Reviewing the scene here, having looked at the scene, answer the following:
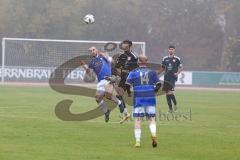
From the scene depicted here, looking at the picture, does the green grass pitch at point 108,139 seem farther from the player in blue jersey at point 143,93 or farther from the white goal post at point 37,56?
the white goal post at point 37,56

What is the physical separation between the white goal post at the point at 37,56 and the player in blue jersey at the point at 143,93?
37.7 meters

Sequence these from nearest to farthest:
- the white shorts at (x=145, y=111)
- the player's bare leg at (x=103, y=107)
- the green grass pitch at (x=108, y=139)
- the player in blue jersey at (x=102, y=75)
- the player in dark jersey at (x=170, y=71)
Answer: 1. the green grass pitch at (x=108, y=139)
2. the white shorts at (x=145, y=111)
3. the player's bare leg at (x=103, y=107)
4. the player in blue jersey at (x=102, y=75)
5. the player in dark jersey at (x=170, y=71)

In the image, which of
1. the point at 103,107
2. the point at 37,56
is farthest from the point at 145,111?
the point at 37,56

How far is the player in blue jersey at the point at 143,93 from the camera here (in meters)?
14.4

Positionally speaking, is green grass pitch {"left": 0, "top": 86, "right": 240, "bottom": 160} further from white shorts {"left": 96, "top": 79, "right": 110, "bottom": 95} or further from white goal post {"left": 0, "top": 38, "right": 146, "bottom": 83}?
white goal post {"left": 0, "top": 38, "right": 146, "bottom": 83}

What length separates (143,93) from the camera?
47.3 ft

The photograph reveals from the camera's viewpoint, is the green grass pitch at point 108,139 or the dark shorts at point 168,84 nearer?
the green grass pitch at point 108,139

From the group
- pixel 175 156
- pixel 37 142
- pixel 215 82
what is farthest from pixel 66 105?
pixel 215 82

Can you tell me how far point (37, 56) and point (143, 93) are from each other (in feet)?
133

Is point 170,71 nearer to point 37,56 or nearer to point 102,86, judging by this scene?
point 102,86

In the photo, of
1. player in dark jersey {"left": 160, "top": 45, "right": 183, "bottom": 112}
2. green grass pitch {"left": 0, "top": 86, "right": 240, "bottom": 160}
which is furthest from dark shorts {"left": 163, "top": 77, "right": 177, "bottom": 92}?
green grass pitch {"left": 0, "top": 86, "right": 240, "bottom": 160}

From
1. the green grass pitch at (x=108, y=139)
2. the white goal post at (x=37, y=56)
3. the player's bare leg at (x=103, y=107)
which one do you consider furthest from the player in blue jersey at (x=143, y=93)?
the white goal post at (x=37, y=56)

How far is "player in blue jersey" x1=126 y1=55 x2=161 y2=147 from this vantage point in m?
14.4

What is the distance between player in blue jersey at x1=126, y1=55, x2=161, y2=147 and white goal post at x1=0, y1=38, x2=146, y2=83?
124 ft
